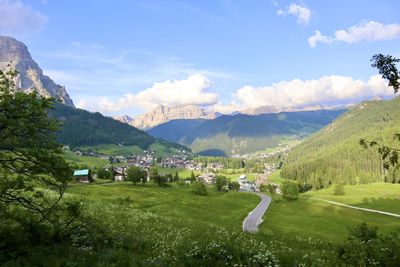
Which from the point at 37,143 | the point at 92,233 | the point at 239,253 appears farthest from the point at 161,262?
the point at 37,143

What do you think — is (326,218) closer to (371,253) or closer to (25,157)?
(371,253)

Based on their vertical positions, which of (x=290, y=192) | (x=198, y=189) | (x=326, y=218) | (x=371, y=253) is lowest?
(x=326, y=218)

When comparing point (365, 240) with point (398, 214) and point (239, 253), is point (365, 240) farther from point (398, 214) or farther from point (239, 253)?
point (398, 214)

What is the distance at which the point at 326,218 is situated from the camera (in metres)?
119

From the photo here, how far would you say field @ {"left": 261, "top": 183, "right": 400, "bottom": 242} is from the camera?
→ 8444cm

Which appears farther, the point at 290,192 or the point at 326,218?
the point at 290,192

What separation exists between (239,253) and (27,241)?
1007 cm

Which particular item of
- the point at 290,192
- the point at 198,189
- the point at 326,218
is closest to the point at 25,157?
the point at 326,218

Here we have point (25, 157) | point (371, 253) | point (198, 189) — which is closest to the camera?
point (371, 253)

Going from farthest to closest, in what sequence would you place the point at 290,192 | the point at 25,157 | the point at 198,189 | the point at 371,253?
the point at 290,192, the point at 198,189, the point at 25,157, the point at 371,253

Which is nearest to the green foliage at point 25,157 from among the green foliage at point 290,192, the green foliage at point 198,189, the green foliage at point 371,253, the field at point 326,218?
the green foliage at point 371,253

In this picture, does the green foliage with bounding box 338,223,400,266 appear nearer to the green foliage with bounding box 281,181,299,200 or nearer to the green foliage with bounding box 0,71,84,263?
the green foliage with bounding box 0,71,84,263

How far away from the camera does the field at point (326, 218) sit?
8444 centimetres

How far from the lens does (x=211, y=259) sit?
1522cm
